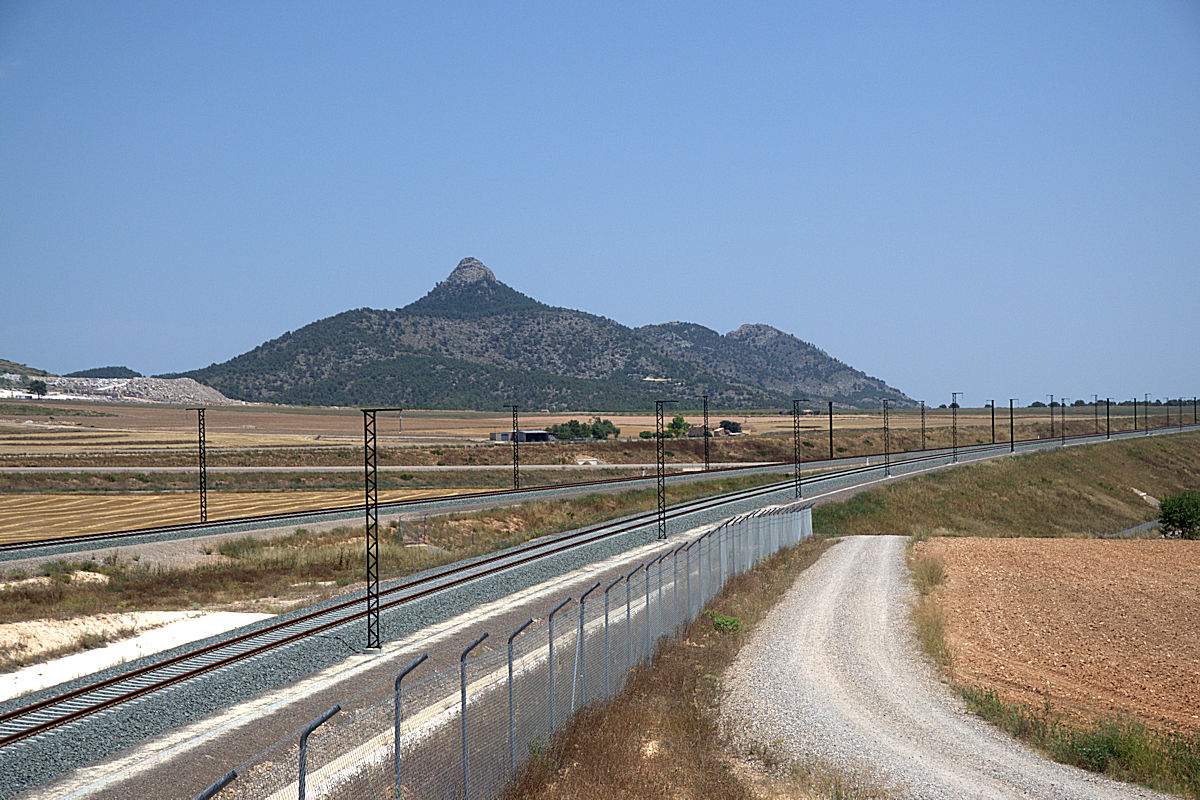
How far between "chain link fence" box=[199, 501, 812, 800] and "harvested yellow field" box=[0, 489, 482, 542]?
1632 inches

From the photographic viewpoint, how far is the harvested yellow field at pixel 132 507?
56938 mm

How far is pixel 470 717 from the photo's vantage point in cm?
1520

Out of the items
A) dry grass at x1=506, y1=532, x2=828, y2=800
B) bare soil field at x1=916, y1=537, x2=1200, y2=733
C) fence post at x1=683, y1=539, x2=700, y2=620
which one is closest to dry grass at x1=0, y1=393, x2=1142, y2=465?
bare soil field at x1=916, y1=537, x2=1200, y2=733

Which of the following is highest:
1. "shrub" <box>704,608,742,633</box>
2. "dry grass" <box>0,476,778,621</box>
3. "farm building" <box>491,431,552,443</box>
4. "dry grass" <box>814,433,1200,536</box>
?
"farm building" <box>491,431,552,443</box>

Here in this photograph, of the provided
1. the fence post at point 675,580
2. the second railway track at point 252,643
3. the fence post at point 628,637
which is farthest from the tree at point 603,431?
the fence post at point 628,637

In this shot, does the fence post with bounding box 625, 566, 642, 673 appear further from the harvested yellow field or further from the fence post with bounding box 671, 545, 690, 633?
the harvested yellow field

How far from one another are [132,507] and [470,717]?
6203 cm

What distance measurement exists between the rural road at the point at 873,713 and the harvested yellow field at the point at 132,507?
44.3 meters

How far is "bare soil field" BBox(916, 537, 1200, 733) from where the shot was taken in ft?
67.5

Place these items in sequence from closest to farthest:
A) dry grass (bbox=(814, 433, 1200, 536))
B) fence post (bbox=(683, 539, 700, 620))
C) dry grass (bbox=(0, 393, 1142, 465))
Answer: fence post (bbox=(683, 539, 700, 620)) < dry grass (bbox=(814, 433, 1200, 536)) < dry grass (bbox=(0, 393, 1142, 465))

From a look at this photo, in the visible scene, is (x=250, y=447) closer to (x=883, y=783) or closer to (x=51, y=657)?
(x=51, y=657)

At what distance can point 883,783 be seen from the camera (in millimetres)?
15062

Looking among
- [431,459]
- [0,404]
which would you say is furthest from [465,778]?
[0,404]

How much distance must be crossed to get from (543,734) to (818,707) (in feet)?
23.1
